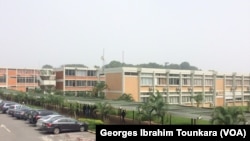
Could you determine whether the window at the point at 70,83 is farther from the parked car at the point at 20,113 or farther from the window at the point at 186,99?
the parked car at the point at 20,113

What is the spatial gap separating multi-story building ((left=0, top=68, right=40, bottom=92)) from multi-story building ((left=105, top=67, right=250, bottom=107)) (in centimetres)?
3291

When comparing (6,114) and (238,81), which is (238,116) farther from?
(238,81)

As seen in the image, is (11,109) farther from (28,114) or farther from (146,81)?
(146,81)

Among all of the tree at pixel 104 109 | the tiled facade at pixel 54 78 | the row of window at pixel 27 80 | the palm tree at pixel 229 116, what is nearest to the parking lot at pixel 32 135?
the tree at pixel 104 109

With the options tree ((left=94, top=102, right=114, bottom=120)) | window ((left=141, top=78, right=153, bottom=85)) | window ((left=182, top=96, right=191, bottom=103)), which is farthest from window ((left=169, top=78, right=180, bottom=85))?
tree ((left=94, top=102, right=114, bottom=120))

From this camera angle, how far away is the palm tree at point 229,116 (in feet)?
66.2

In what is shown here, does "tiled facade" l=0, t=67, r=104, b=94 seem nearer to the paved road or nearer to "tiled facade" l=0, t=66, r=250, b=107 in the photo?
"tiled facade" l=0, t=66, r=250, b=107

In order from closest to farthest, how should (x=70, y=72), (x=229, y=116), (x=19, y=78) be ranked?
1. (x=229, y=116)
2. (x=70, y=72)
3. (x=19, y=78)

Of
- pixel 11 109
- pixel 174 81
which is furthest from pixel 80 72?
pixel 11 109

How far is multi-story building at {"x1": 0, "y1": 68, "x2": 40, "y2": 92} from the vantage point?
101875mm

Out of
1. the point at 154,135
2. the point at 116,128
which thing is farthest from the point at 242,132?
the point at 116,128

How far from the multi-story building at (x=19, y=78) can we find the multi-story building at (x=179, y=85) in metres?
32.9

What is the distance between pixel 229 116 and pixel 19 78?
3594 inches

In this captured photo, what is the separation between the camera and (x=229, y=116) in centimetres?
2012
